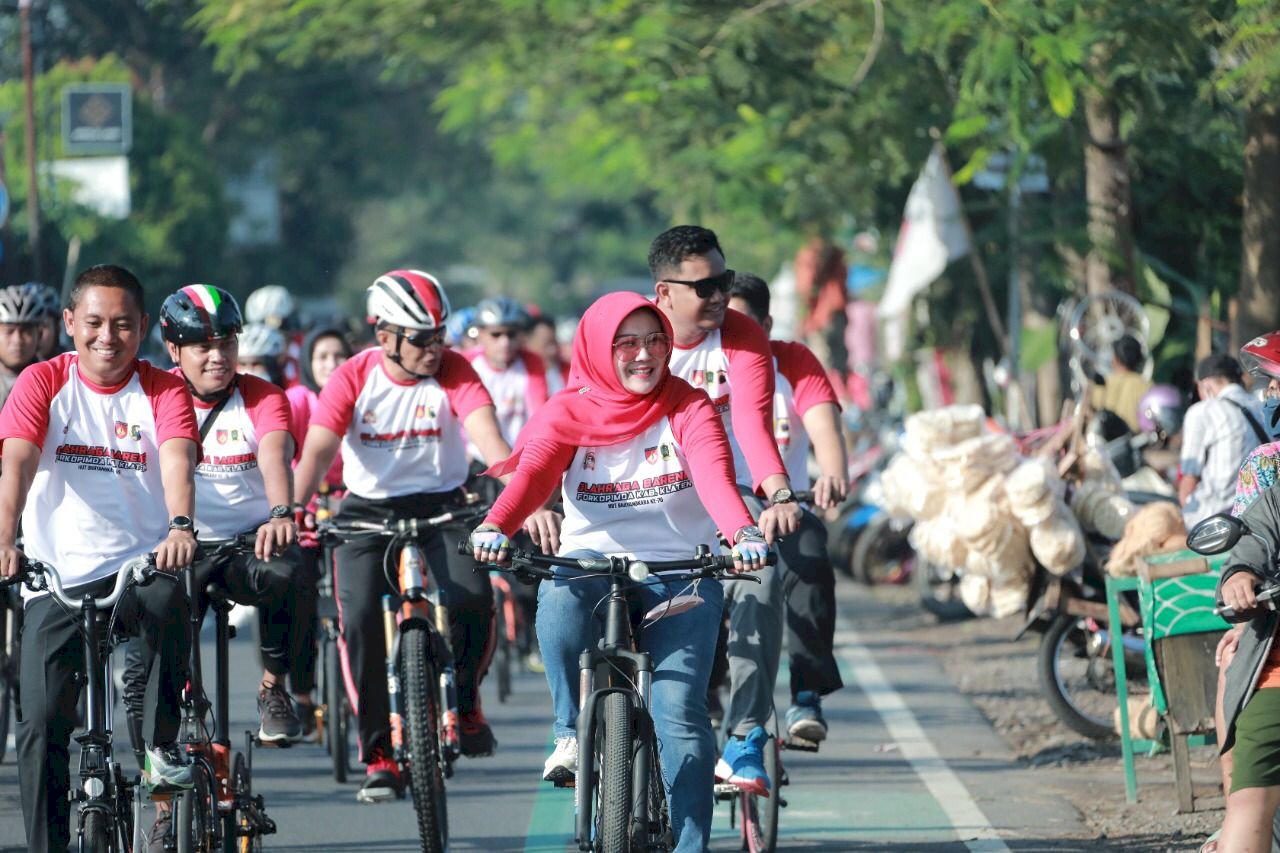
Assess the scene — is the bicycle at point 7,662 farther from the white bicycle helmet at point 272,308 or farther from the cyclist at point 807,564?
the white bicycle helmet at point 272,308

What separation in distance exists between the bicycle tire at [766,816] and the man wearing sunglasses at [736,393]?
154 millimetres

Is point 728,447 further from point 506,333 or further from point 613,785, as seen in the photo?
point 506,333

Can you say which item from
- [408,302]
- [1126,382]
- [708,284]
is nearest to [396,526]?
[408,302]

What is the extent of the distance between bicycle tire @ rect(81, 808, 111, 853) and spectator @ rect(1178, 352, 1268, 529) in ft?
19.9

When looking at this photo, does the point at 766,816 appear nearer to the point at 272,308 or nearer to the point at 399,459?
the point at 399,459

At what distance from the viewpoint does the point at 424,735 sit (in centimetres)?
754

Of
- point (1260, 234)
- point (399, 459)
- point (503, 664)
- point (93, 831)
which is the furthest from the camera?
point (1260, 234)

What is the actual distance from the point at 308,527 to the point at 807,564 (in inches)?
75.4

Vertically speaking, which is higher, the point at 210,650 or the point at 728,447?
the point at 728,447

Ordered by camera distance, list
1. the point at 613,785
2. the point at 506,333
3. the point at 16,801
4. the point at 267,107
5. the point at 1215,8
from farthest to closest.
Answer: the point at 267,107 → the point at 506,333 → the point at 1215,8 → the point at 16,801 → the point at 613,785

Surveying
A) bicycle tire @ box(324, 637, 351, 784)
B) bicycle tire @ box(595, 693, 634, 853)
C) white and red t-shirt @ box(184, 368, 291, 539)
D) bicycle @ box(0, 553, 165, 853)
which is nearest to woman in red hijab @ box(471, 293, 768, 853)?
bicycle tire @ box(595, 693, 634, 853)

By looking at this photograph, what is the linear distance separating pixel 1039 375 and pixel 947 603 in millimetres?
3148

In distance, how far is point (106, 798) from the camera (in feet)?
19.3

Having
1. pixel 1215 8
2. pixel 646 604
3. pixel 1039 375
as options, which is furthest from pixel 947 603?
pixel 646 604
